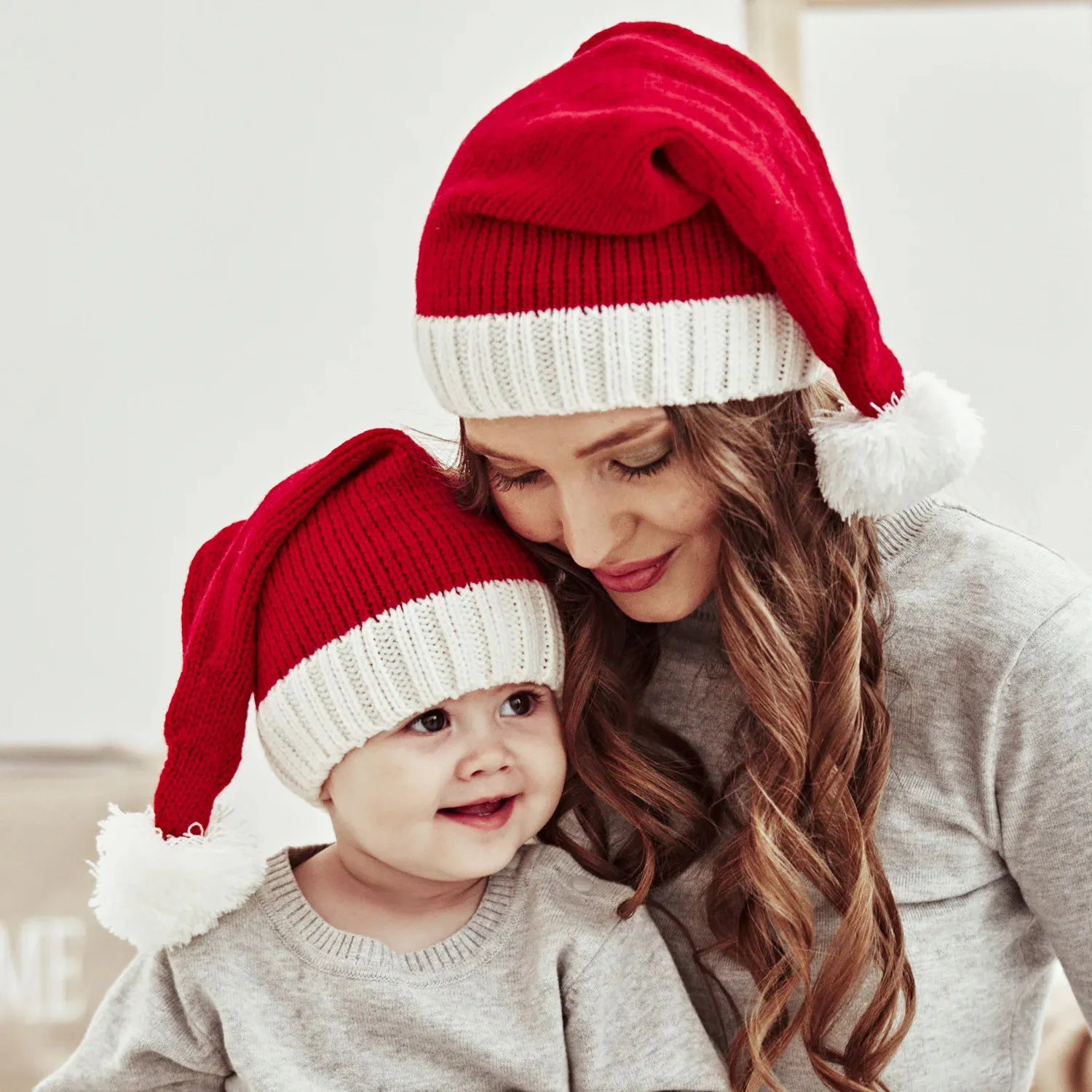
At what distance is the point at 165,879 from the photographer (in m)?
1.09

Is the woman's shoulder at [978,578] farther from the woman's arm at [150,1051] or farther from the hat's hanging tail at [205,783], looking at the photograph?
the woman's arm at [150,1051]

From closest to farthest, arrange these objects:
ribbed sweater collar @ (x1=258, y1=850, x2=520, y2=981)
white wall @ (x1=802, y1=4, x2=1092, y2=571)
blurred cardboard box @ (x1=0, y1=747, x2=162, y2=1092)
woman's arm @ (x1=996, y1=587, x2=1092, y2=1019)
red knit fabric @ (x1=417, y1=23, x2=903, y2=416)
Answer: red knit fabric @ (x1=417, y1=23, x2=903, y2=416)
woman's arm @ (x1=996, y1=587, x2=1092, y2=1019)
ribbed sweater collar @ (x1=258, y1=850, x2=520, y2=981)
blurred cardboard box @ (x1=0, y1=747, x2=162, y2=1092)
white wall @ (x1=802, y1=4, x2=1092, y2=571)

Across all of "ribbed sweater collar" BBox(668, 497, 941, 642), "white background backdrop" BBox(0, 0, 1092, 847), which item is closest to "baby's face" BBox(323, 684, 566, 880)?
"ribbed sweater collar" BBox(668, 497, 941, 642)

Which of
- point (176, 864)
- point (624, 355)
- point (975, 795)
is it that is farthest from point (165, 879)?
point (975, 795)

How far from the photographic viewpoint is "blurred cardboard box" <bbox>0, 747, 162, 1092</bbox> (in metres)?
1.57

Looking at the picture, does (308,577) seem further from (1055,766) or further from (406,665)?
(1055,766)

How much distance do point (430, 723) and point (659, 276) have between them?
0.43 meters

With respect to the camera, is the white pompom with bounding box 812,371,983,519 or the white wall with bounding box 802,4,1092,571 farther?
the white wall with bounding box 802,4,1092,571

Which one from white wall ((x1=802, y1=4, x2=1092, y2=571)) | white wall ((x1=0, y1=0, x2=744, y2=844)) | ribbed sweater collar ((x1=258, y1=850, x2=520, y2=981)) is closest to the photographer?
ribbed sweater collar ((x1=258, y1=850, x2=520, y2=981))

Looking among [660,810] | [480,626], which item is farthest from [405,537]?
[660,810]

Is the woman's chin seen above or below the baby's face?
above

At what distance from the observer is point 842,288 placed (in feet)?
3.15

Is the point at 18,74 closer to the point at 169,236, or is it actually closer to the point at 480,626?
the point at 169,236

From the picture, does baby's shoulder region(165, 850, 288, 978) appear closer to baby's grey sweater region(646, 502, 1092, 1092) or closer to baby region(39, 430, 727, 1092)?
baby region(39, 430, 727, 1092)
